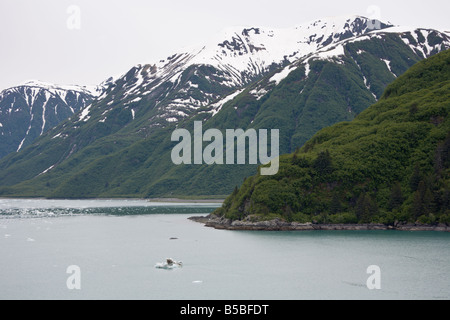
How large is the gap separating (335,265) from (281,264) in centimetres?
794

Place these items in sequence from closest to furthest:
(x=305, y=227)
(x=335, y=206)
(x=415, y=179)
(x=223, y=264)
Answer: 1. (x=223, y=264)
2. (x=305, y=227)
3. (x=415, y=179)
4. (x=335, y=206)

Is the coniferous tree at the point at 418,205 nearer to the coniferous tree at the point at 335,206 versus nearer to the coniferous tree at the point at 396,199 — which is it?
the coniferous tree at the point at 396,199

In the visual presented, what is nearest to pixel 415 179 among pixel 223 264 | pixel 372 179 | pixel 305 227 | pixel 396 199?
pixel 396 199

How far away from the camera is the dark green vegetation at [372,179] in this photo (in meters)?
120

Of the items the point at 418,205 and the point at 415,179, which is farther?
the point at 415,179

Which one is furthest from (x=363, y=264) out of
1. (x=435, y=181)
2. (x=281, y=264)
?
(x=435, y=181)

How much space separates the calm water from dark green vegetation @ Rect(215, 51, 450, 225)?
9.25m

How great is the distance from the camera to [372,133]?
146 meters

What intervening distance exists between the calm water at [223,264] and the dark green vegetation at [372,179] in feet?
30.4

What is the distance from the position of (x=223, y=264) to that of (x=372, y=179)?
208 feet

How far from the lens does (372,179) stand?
130500mm

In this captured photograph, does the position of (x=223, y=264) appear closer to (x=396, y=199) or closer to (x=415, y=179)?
(x=396, y=199)

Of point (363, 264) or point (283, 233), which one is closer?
point (363, 264)
